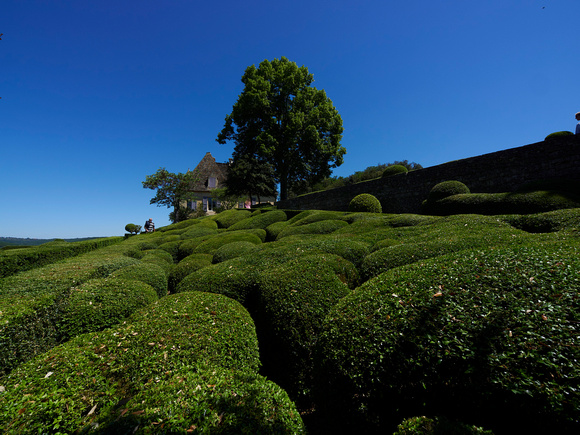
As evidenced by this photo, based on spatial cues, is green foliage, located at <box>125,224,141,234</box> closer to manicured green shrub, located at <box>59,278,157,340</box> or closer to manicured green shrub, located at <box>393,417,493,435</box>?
manicured green shrub, located at <box>59,278,157,340</box>

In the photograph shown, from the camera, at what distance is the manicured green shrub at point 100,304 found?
3.30m

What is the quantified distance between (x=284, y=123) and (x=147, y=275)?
23.5 m

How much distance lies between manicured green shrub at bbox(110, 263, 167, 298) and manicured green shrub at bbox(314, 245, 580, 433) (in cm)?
400

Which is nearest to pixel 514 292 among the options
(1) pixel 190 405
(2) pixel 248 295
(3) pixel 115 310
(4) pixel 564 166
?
(1) pixel 190 405

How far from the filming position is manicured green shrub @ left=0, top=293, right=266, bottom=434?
1.80 m

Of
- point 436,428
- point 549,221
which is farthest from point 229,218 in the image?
point 436,428

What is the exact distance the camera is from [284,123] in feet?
84.8

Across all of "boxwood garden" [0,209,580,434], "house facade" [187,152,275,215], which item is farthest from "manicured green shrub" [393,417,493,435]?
"house facade" [187,152,275,215]

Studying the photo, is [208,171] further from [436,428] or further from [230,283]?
[436,428]

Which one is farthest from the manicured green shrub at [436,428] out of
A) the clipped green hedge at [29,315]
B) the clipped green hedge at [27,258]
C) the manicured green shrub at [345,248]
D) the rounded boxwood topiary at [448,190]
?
the rounded boxwood topiary at [448,190]

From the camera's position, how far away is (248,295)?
4250 mm

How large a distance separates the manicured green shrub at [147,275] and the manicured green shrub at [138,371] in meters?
1.95

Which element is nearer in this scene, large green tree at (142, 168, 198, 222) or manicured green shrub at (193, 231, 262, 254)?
manicured green shrub at (193, 231, 262, 254)

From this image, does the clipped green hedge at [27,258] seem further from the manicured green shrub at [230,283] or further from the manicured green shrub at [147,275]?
the manicured green shrub at [230,283]
